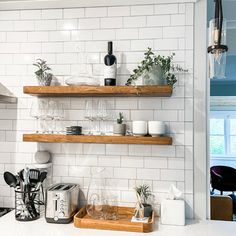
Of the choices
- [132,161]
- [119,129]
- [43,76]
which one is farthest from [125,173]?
[43,76]

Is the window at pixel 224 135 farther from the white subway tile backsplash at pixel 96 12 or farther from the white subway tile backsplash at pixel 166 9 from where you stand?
the white subway tile backsplash at pixel 96 12

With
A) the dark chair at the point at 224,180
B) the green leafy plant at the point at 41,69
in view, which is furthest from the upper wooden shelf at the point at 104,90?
the dark chair at the point at 224,180

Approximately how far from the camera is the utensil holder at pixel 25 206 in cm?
168

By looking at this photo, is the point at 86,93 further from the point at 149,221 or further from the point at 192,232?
the point at 192,232

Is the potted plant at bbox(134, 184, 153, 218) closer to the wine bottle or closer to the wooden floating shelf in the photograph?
the wooden floating shelf

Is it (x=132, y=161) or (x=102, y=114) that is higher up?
(x=102, y=114)

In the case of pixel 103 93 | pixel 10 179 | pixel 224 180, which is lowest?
pixel 224 180

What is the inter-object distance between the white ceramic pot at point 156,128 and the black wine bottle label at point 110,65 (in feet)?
1.28

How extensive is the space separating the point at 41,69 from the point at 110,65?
47 cm

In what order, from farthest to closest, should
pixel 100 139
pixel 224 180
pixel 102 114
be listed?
pixel 224 180, pixel 102 114, pixel 100 139

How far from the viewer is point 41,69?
183 cm

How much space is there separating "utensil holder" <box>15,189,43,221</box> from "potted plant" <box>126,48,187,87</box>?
0.96m

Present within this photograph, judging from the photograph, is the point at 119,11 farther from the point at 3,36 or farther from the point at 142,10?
the point at 3,36

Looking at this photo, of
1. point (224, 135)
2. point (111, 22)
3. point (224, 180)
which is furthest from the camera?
point (224, 135)
